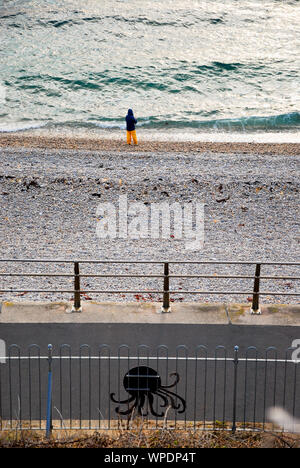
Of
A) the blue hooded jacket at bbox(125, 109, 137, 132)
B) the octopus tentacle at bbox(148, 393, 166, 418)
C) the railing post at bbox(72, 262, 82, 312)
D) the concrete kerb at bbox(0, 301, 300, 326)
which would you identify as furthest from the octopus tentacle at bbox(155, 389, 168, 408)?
the blue hooded jacket at bbox(125, 109, 137, 132)

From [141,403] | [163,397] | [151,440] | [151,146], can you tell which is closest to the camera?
[151,440]

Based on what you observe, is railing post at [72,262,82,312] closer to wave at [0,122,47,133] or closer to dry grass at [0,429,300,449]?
dry grass at [0,429,300,449]

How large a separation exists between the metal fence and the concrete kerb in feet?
3.74

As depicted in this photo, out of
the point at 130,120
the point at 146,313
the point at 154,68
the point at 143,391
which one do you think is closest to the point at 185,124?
the point at 130,120

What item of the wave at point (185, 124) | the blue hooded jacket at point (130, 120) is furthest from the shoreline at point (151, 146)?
the wave at point (185, 124)

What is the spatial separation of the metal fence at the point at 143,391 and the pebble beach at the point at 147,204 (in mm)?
3779

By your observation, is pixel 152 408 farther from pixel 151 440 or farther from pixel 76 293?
pixel 76 293

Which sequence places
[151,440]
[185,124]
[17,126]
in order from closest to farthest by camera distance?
[151,440], [17,126], [185,124]

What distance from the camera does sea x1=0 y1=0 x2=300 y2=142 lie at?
38.3 meters

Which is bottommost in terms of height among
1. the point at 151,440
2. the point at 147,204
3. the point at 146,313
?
the point at 151,440

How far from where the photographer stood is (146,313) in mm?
12688

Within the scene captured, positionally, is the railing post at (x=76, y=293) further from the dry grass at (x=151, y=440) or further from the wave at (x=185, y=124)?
the wave at (x=185, y=124)

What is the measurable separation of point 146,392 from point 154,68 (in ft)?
134
